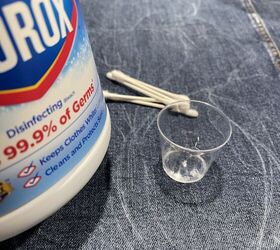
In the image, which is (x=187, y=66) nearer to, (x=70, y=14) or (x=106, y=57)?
(x=106, y=57)

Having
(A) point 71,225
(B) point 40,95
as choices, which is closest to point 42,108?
(B) point 40,95

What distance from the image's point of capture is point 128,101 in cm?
44

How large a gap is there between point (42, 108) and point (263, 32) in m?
0.44

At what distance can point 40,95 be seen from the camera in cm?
24

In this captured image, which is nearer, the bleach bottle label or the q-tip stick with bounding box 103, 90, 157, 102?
the bleach bottle label

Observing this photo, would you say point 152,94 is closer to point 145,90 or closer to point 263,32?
point 145,90

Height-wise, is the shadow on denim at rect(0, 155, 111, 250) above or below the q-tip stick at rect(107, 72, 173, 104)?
below

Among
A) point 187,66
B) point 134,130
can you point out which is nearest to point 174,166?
point 134,130

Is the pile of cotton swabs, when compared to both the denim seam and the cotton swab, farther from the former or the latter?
the denim seam

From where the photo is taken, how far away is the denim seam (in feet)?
1.67

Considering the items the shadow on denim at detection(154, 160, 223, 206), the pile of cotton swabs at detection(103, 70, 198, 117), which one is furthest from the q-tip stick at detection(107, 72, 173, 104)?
the shadow on denim at detection(154, 160, 223, 206)

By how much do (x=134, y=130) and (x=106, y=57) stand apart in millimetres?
154

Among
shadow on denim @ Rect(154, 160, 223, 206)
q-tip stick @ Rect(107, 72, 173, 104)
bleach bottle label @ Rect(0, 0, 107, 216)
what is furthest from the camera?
q-tip stick @ Rect(107, 72, 173, 104)

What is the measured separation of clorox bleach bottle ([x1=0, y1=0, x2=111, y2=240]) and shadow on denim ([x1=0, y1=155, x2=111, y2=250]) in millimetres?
41
